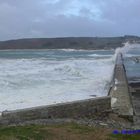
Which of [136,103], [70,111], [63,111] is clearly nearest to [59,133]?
[63,111]

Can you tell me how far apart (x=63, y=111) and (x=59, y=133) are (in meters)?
2.94

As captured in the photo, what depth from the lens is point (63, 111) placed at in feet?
37.1

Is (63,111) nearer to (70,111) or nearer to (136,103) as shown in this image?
(70,111)

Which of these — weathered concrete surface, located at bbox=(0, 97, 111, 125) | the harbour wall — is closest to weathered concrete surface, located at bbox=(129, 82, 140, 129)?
the harbour wall

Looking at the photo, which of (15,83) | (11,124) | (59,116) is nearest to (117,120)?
(59,116)

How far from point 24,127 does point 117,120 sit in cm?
392

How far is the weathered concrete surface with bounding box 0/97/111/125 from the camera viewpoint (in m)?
9.97

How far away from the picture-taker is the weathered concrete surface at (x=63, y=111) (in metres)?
9.97

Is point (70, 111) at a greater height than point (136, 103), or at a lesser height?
greater

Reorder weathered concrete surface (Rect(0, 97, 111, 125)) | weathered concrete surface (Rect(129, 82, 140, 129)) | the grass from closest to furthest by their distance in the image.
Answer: the grass
weathered concrete surface (Rect(0, 97, 111, 125))
weathered concrete surface (Rect(129, 82, 140, 129))

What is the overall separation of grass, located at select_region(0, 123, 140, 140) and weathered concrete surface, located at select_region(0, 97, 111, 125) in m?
1.14

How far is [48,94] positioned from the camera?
1873cm

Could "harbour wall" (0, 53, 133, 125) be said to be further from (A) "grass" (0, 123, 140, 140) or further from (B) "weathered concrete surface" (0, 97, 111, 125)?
(A) "grass" (0, 123, 140, 140)

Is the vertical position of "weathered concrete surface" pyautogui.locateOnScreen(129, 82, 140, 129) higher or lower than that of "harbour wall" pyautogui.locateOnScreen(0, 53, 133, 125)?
lower
